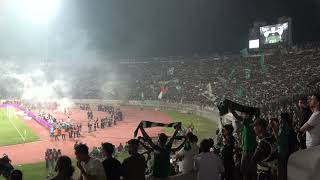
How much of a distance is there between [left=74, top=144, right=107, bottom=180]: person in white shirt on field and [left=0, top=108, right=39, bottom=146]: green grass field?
29.3m

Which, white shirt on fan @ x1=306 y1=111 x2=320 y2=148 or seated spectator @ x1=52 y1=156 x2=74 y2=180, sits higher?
white shirt on fan @ x1=306 y1=111 x2=320 y2=148

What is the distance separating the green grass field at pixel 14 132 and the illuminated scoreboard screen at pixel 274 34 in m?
40.0

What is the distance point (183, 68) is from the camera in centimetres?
8506

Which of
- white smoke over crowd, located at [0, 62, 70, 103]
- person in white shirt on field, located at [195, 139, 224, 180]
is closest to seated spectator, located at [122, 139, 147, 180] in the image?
person in white shirt on field, located at [195, 139, 224, 180]

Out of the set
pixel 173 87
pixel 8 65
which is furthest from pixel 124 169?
pixel 8 65

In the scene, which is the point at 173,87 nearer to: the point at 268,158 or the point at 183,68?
the point at 183,68

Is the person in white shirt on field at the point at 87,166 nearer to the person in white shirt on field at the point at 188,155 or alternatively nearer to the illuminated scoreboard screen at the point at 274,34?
the person in white shirt on field at the point at 188,155

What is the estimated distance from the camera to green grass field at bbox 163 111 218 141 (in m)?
36.3

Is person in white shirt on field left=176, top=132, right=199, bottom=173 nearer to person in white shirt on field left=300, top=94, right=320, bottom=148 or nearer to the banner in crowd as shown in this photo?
the banner in crowd

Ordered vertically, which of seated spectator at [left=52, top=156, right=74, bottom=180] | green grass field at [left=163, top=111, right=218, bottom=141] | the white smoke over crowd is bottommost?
green grass field at [left=163, top=111, right=218, bottom=141]

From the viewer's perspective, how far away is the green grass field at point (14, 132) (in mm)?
35141

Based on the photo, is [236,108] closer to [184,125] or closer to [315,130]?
[315,130]

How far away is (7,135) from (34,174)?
16.1 meters

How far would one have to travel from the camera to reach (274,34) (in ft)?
217
